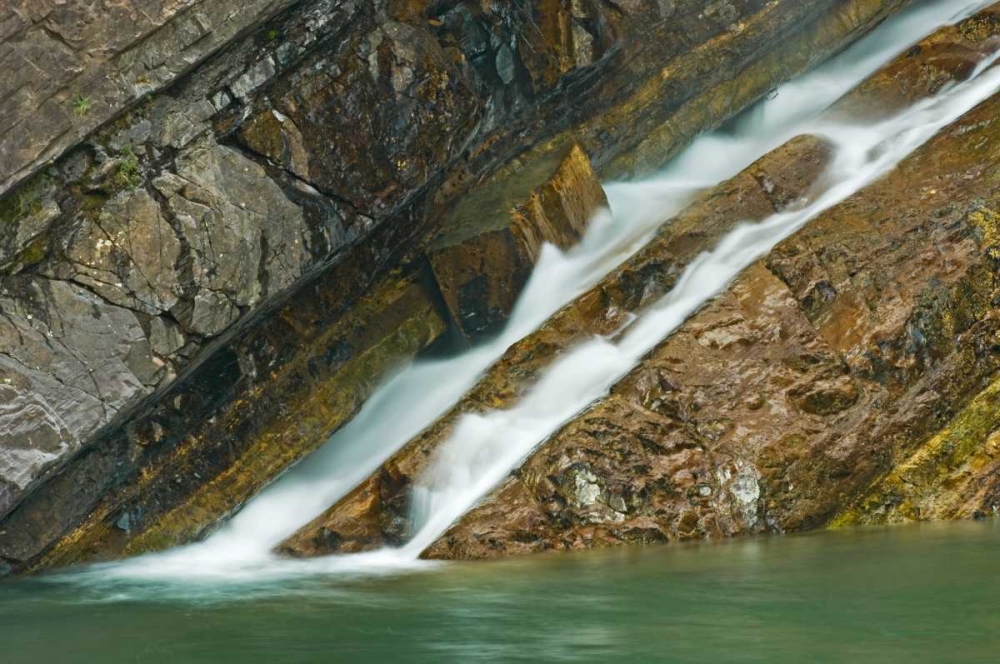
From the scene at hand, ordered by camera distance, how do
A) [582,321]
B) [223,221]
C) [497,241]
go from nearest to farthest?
1. [223,221]
2. [582,321]
3. [497,241]

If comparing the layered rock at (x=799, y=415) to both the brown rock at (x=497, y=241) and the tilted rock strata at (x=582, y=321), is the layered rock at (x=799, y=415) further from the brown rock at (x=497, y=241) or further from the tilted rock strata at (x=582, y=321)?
the brown rock at (x=497, y=241)

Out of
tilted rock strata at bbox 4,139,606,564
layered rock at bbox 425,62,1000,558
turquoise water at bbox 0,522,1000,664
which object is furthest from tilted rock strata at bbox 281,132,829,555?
turquoise water at bbox 0,522,1000,664

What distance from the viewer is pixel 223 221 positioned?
12375mm

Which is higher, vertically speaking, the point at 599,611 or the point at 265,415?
the point at 265,415

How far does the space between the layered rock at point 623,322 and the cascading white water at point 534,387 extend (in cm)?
23

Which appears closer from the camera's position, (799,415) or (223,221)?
(799,415)

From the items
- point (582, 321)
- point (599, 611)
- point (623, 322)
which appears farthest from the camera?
point (582, 321)

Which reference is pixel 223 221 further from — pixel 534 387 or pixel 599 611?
pixel 599 611

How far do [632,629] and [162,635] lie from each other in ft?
12.0

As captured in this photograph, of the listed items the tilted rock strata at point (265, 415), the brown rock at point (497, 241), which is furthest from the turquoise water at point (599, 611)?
the brown rock at point (497, 241)

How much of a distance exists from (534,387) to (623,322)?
1.52 metres

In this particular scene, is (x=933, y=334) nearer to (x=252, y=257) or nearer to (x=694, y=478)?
(x=694, y=478)

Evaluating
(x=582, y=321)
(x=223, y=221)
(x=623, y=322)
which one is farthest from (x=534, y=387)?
(x=223, y=221)

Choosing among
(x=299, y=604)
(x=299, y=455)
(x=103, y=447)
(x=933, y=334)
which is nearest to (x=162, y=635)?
(x=299, y=604)
